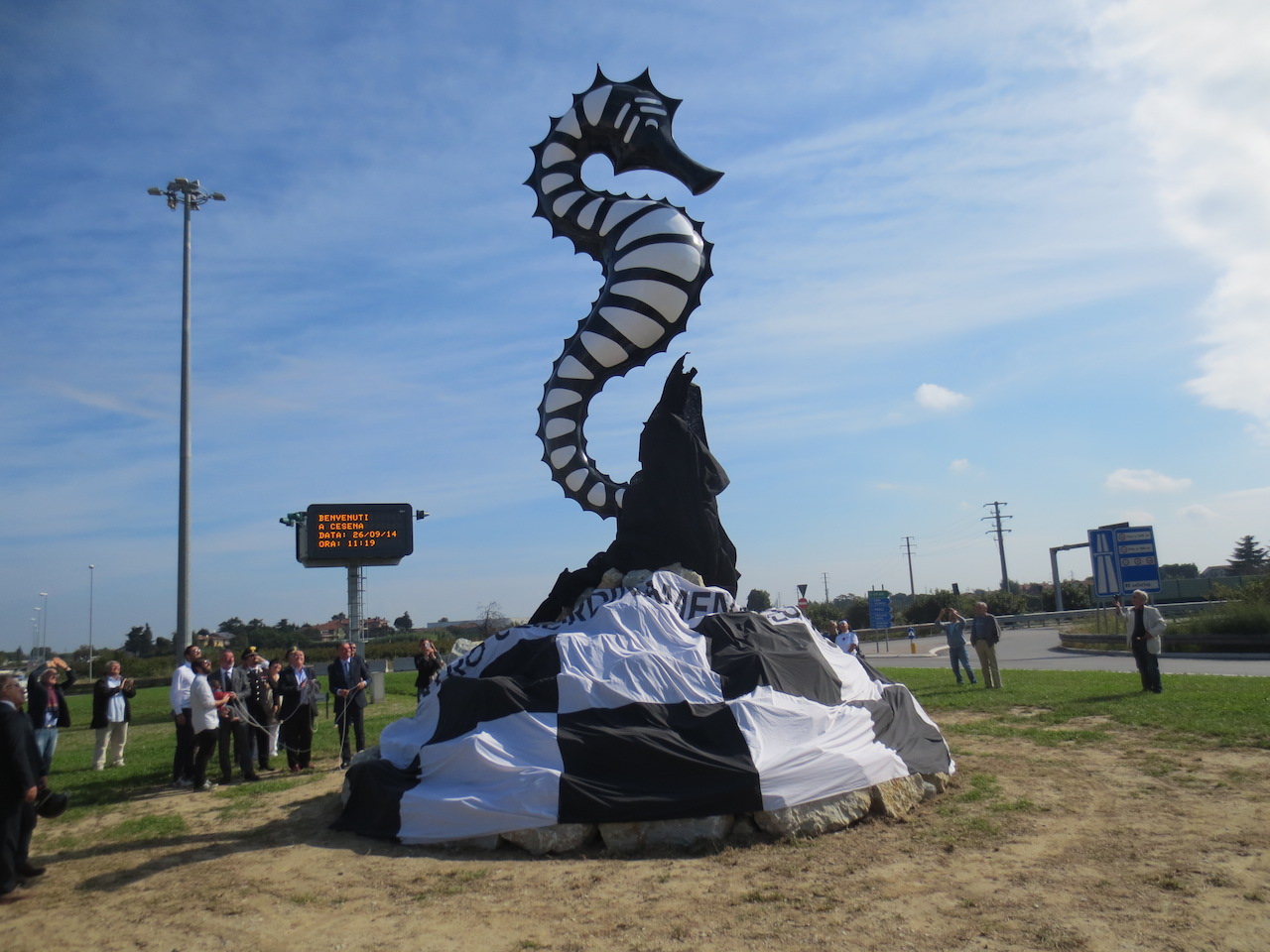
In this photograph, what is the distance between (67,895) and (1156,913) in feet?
23.2

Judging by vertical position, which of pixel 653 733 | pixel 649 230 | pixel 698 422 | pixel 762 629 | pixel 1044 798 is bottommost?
pixel 1044 798

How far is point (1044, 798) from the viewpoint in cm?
774

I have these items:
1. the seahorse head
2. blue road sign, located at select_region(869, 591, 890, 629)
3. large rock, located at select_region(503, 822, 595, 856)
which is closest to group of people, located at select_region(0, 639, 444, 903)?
large rock, located at select_region(503, 822, 595, 856)

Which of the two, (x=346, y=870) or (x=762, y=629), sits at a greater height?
(x=762, y=629)

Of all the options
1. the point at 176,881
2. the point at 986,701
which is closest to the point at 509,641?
the point at 176,881

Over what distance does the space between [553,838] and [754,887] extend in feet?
5.66

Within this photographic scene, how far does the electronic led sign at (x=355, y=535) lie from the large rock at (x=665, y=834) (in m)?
18.4

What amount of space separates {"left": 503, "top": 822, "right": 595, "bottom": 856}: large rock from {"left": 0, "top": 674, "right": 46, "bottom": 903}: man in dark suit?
3.54 metres

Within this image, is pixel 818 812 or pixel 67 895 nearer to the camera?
pixel 67 895

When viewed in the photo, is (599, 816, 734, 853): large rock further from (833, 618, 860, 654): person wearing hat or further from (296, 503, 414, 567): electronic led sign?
(296, 503, 414, 567): electronic led sign

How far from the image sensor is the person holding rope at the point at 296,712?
37.7 feet

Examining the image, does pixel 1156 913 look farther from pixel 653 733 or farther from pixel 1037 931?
pixel 653 733

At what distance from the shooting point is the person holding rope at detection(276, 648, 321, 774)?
37.7ft

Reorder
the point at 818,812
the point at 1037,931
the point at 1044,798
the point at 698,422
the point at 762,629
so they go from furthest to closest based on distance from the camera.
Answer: the point at 698,422, the point at 762,629, the point at 1044,798, the point at 818,812, the point at 1037,931
